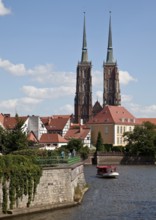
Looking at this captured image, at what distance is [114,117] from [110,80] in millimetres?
50075

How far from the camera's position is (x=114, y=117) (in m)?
146

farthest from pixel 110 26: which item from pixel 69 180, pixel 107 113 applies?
pixel 69 180

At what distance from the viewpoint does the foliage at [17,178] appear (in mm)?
34094

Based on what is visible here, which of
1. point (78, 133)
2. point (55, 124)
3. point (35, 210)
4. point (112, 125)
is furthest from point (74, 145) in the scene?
point (35, 210)

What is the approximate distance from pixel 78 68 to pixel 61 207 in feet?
520

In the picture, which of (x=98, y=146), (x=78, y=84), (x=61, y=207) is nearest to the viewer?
(x=61, y=207)

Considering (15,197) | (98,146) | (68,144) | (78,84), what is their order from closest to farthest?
(15,197) < (68,144) < (98,146) < (78,84)

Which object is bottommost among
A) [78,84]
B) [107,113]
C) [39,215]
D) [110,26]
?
[39,215]

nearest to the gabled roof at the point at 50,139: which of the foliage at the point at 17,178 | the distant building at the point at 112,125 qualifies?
the distant building at the point at 112,125

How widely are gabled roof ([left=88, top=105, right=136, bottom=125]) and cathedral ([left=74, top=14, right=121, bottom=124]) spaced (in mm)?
32144

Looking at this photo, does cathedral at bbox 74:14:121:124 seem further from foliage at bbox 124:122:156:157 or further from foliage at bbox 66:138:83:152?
Result: foliage at bbox 66:138:83:152

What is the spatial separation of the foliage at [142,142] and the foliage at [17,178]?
78.8 m

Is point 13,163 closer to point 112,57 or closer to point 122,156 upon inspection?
point 122,156

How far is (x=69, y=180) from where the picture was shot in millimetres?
40000
